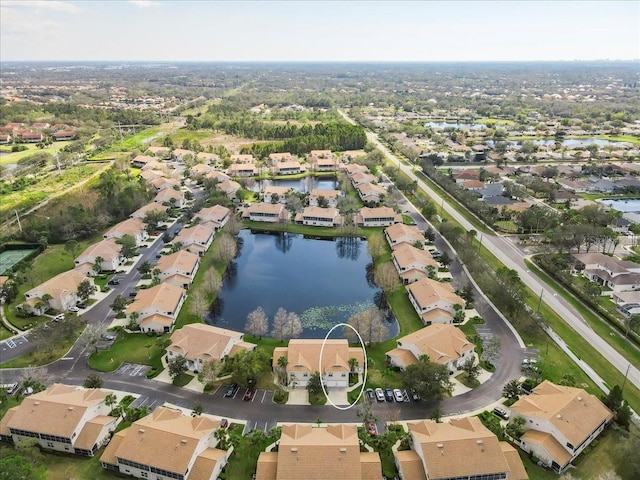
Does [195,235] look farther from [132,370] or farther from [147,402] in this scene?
[147,402]

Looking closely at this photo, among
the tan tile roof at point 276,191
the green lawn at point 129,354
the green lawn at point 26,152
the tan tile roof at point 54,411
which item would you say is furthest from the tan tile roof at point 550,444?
the green lawn at point 26,152

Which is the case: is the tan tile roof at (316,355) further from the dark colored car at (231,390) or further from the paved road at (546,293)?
the paved road at (546,293)

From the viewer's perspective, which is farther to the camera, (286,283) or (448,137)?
(448,137)

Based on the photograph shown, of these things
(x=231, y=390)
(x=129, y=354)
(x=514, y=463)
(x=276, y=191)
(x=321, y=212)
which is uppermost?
(x=276, y=191)

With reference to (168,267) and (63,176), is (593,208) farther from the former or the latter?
(63,176)

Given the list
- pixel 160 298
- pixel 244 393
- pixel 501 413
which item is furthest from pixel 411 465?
pixel 160 298

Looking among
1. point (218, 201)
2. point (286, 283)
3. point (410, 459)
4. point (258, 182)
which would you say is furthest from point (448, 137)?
point (410, 459)
